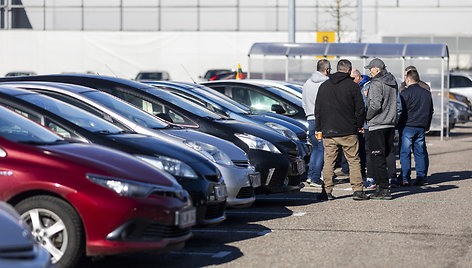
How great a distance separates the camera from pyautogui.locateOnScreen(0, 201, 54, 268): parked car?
445 centimetres

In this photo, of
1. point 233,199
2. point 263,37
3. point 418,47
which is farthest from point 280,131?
point 263,37

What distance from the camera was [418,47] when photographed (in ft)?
81.6

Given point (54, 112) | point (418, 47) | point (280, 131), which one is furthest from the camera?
point (418, 47)

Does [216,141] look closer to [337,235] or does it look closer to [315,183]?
[337,235]

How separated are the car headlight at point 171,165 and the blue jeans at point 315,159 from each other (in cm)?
503

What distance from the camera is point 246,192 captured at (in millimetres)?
9305

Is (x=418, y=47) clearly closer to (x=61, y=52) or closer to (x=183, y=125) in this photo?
(x=183, y=125)

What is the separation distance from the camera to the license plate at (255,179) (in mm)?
9406

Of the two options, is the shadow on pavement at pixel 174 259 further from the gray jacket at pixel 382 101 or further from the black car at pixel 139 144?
the gray jacket at pixel 382 101

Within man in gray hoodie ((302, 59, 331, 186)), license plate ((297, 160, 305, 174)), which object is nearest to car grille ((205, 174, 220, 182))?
license plate ((297, 160, 305, 174))

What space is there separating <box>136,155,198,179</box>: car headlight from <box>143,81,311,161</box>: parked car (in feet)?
14.3

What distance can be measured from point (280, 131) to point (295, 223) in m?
3.08

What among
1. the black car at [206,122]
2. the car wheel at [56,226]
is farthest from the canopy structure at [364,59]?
the car wheel at [56,226]

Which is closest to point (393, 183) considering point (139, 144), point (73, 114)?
point (139, 144)
